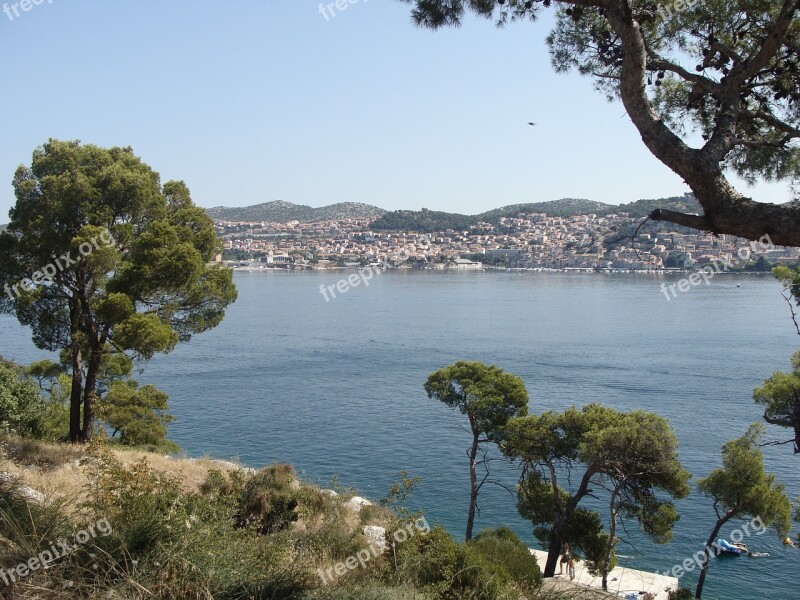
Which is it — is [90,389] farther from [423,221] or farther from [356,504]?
[423,221]

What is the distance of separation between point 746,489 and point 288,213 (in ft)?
515

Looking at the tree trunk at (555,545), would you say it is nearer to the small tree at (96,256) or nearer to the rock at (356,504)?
the rock at (356,504)

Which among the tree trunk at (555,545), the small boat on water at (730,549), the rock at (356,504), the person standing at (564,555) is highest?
the rock at (356,504)

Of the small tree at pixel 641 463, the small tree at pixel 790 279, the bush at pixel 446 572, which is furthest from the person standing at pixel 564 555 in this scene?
the bush at pixel 446 572

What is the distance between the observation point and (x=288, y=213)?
16288 cm

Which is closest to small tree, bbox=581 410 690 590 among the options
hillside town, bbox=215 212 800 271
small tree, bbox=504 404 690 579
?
small tree, bbox=504 404 690 579

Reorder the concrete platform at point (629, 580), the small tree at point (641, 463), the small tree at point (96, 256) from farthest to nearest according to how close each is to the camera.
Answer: the concrete platform at point (629, 580)
the small tree at point (641, 463)
the small tree at point (96, 256)

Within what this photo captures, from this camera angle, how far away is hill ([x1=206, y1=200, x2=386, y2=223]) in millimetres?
146875

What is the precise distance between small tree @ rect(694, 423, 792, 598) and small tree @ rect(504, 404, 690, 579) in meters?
1.45

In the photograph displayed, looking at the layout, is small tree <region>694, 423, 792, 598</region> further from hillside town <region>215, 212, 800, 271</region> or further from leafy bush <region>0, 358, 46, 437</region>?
hillside town <region>215, 212, 800, 271</region>

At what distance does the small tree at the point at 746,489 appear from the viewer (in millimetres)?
11570

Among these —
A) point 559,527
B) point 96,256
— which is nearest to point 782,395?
point 559,527

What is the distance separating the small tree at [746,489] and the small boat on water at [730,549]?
9.50 feet

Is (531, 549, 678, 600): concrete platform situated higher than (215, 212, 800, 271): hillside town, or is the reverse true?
(215, 212, 800, 271): hillside town
